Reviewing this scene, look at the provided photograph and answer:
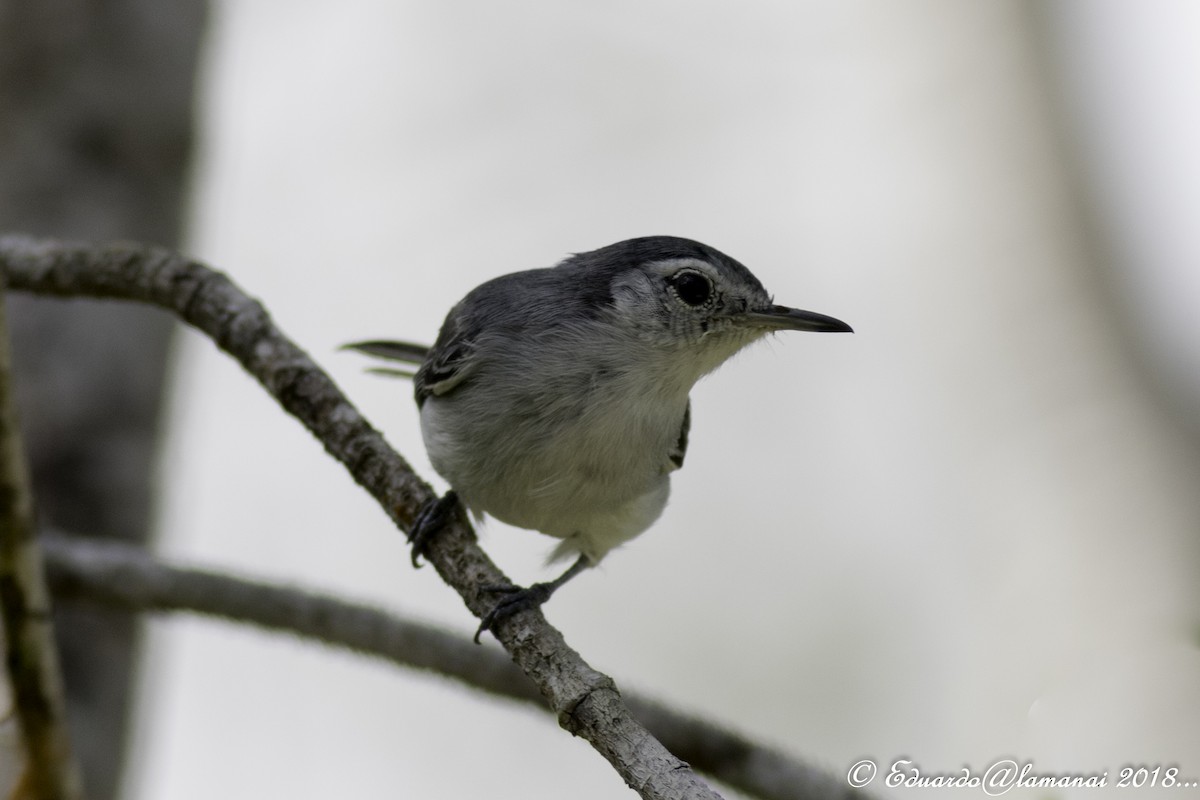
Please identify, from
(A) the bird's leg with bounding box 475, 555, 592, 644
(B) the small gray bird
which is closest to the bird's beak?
(B) the small gray bird

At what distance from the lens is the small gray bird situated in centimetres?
240

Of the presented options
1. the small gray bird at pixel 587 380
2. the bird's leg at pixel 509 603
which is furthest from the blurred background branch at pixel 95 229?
the bird's leg at pixel 509 603

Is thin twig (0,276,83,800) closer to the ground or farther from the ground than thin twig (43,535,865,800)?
closer to the ground

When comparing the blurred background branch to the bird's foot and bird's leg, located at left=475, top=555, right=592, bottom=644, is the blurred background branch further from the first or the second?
the bird's foot

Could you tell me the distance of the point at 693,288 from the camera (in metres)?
2.55

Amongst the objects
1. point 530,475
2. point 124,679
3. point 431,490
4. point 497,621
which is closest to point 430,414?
point 530,475

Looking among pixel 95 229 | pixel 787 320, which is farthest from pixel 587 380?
pixel 95 229

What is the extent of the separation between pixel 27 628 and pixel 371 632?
74 cm

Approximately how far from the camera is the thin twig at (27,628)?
2.20 metres

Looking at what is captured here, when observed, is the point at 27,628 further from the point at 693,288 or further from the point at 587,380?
the point at 693,288

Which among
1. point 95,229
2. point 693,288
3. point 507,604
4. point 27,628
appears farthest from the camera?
point 95,229

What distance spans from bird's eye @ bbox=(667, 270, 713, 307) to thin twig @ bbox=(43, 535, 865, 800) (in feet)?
3.15

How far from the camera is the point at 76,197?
3307 mm

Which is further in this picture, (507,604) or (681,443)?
(681,443)
